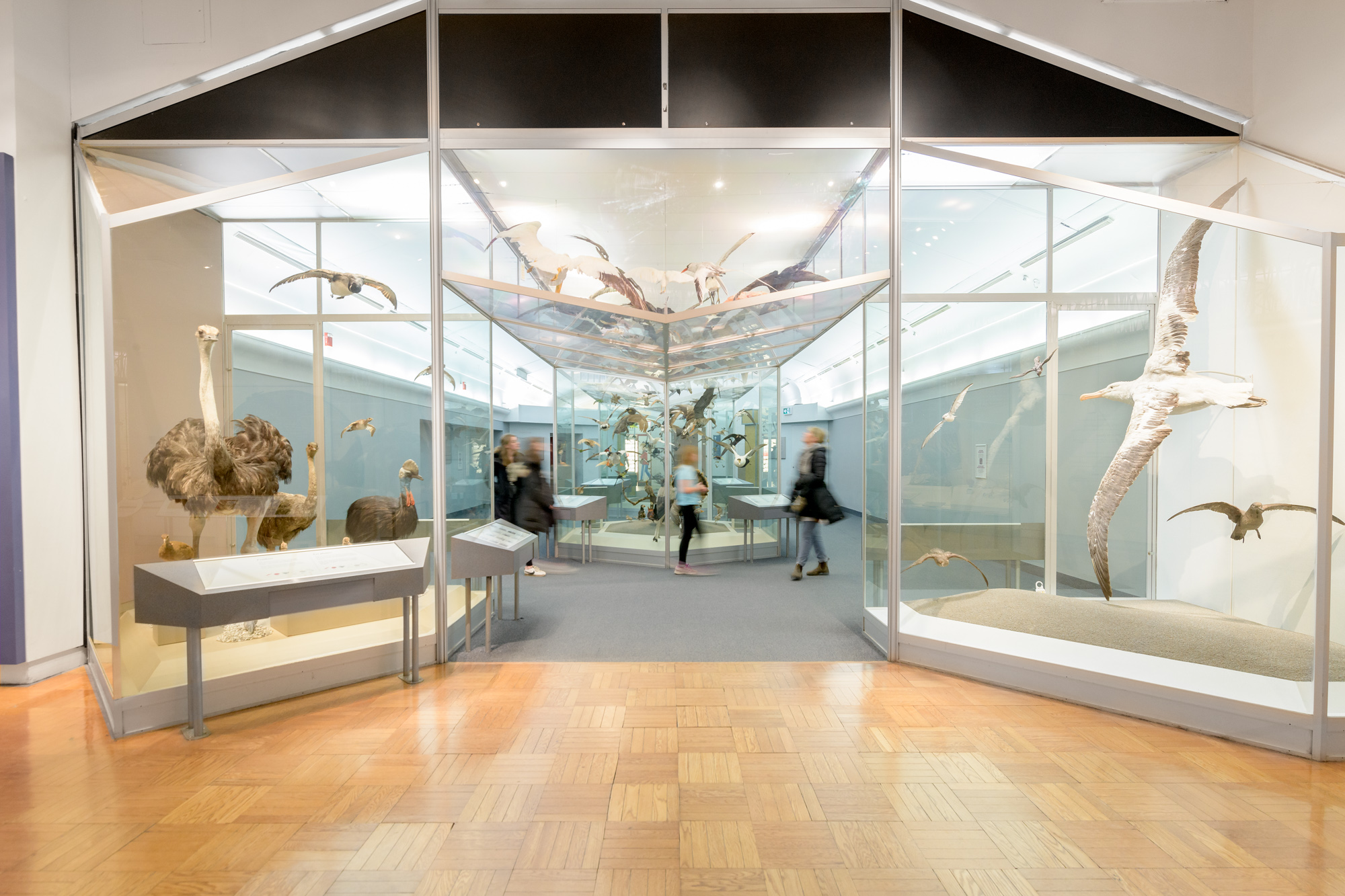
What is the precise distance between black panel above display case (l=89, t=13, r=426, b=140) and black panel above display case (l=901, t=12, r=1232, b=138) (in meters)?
3.31

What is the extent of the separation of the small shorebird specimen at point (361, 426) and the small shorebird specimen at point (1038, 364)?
415 cm

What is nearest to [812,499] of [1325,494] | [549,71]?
[1325,494]

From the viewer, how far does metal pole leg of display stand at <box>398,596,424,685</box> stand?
3621 millimetres

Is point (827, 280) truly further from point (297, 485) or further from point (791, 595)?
point (297, 485)

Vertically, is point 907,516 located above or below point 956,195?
below

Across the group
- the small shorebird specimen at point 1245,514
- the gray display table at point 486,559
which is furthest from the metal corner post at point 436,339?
the small shorebird specimen at point 1245,514

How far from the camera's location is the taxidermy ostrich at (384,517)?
3.87 metres

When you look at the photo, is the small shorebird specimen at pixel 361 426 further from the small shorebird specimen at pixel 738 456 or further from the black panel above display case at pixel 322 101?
the small shorebird specimen at pixel 738 456

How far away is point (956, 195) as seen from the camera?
4.00m

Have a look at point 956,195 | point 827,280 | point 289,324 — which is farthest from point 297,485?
point 956,195

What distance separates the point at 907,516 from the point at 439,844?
3.26 meters

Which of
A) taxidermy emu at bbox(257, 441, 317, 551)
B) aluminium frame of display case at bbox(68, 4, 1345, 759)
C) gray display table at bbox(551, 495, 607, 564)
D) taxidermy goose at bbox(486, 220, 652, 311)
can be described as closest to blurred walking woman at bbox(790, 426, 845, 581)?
aluminium frame of display case at bbox(68, 4, 1345, 759)

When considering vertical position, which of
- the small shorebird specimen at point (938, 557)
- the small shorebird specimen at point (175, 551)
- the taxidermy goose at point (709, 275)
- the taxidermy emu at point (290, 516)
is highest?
the taxidermy goose at point (709, 275)

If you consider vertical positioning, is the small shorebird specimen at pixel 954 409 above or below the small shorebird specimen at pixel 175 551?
above
